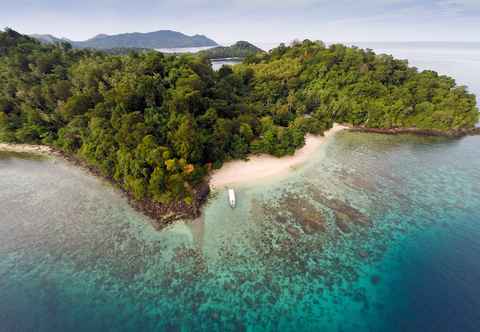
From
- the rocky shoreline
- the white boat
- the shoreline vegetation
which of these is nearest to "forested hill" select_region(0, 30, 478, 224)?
the shoreline vegetation

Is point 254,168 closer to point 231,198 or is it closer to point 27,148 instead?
point 231,198

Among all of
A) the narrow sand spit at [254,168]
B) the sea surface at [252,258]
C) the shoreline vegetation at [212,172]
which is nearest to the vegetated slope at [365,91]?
the shoreline vegetation at [212,172]

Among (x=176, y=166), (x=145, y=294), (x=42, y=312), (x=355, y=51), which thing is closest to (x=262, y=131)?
(x=176, y=166)

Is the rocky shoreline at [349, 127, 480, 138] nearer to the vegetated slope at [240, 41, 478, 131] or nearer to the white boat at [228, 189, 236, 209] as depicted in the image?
the vegetated slope at [240, 41, 478, 131]

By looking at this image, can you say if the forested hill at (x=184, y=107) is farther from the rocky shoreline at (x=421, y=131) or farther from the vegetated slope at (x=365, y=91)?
the rocky shoreline at (x=421, y=131)

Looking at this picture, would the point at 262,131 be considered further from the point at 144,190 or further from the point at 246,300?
the point at 246,300

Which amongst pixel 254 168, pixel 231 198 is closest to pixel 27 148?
pixel 231 198
